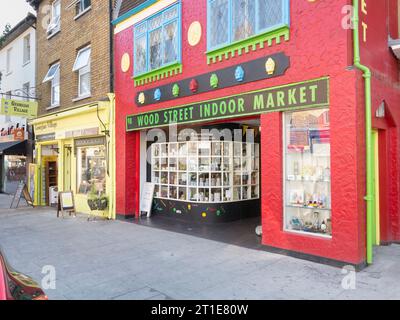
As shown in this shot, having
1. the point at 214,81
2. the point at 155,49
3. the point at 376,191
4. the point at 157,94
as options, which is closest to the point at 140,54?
the point at 155,49

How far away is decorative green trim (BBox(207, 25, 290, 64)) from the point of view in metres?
6.22

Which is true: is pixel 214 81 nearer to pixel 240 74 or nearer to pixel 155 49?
pixel 240 74

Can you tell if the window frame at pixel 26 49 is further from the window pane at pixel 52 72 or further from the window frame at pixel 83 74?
the window frame at pixel 83 74

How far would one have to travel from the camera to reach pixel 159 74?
9.02 m

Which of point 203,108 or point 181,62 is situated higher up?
point 181,62

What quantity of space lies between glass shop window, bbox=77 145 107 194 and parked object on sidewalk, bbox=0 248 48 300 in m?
8.38

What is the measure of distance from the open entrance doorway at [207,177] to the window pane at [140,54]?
199 cm

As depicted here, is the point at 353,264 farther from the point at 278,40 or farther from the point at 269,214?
the point at 278,40

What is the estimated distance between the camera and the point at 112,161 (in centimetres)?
1076

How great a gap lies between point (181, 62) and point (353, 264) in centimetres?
587

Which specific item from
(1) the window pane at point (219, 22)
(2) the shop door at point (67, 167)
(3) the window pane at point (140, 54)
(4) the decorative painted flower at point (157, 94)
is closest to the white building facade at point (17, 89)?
(2) the shop door at point (67, 167)
